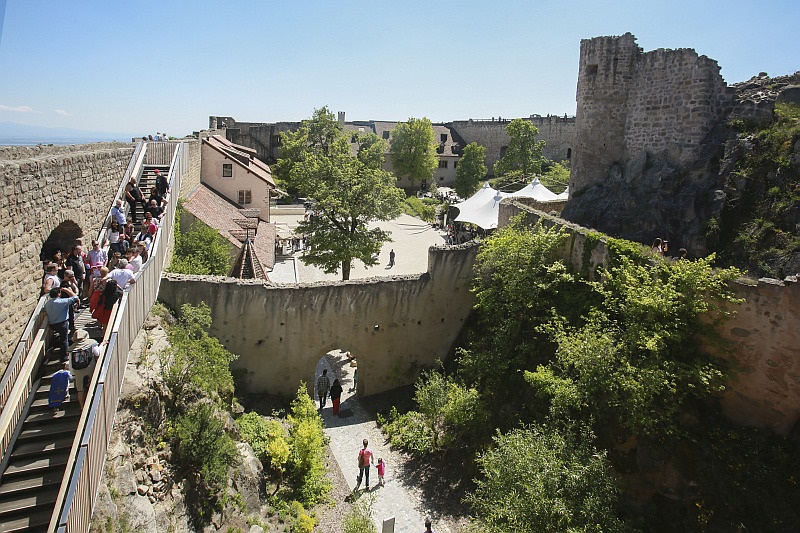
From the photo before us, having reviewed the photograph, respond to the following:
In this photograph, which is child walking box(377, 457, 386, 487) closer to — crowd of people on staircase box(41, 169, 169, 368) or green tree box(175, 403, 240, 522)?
green tree box(175, 403, 240, 522)

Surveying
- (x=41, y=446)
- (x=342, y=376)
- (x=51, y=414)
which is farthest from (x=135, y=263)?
(x=342, y=376)

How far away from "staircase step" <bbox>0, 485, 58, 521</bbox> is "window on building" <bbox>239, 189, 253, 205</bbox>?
85.5 feet

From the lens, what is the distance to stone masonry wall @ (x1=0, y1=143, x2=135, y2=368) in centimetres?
893

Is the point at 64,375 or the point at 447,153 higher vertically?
the point at 447,153

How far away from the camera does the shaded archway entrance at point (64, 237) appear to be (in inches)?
460

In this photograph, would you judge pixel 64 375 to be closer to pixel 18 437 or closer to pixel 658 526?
pixel 18 437

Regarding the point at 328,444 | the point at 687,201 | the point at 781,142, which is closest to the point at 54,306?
the point at 328,444

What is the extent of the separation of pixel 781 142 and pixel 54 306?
20.8m

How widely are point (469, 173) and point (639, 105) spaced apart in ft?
130

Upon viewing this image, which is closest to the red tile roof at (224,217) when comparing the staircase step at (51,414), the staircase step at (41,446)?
the staircase step at (51,414)

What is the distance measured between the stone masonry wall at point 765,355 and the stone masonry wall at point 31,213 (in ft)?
48.3

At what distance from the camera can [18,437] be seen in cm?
830

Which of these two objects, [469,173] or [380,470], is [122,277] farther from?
[469,173]

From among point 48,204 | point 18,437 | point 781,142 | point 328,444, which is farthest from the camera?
point 781,142
